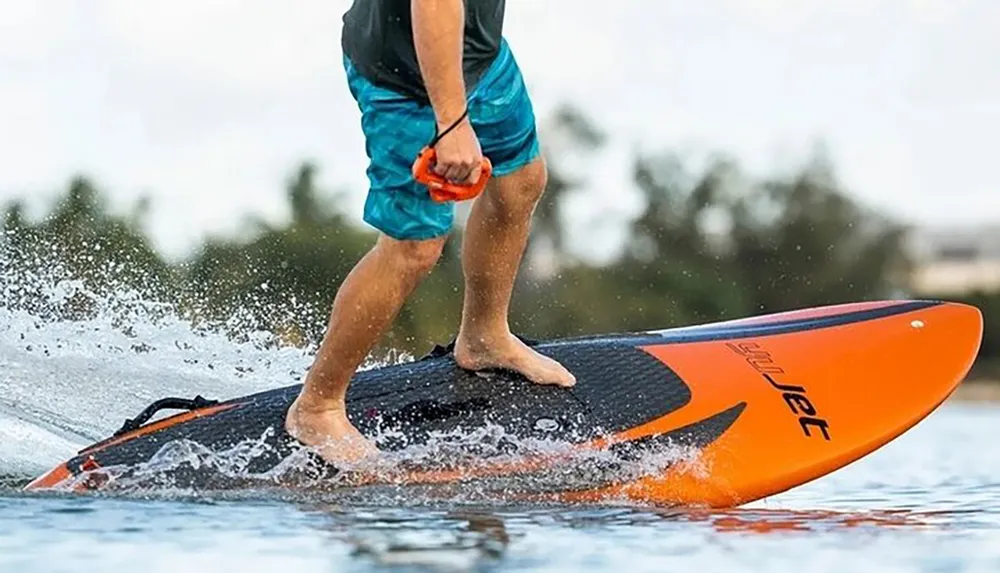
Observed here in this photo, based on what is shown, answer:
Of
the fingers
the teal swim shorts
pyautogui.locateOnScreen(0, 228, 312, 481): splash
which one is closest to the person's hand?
the fingers

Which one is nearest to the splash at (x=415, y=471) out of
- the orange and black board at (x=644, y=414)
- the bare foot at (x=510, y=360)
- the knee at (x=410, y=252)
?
the orange and black board at (x=644, y=414)

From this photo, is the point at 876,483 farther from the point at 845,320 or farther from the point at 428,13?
the point at 428,13

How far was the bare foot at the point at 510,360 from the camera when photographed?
217 inches

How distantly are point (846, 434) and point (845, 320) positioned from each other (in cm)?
55

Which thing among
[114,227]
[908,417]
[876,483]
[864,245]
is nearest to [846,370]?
[908,417]

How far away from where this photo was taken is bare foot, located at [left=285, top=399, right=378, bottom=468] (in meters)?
5.21

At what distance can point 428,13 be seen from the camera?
4.83 m

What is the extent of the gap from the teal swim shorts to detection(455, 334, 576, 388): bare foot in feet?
1.73

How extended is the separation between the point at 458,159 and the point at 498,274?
0.71 metres

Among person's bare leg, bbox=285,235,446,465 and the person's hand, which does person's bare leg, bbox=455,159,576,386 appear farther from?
the person's hand

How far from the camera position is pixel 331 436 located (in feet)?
17.2

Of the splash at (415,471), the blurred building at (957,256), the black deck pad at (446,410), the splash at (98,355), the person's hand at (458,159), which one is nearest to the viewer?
the person's hand at (458,159)

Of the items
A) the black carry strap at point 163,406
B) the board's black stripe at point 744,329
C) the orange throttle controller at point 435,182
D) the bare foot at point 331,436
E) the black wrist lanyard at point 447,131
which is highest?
the black wrist lanyard at point 447,131

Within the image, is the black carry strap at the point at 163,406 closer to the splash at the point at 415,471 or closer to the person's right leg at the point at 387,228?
the splash at the point at 415,471
